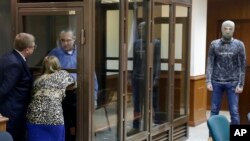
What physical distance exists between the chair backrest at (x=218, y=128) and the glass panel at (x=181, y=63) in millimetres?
2389

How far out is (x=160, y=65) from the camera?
16.6 feet

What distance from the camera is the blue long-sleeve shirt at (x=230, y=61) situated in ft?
15.7

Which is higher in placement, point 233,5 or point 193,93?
point 233,5

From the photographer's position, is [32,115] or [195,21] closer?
[32,115]

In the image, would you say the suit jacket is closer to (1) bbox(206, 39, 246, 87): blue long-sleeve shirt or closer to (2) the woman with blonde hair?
(2) the woman with blonde hair

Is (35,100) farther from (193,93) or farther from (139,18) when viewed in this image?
(193,93)

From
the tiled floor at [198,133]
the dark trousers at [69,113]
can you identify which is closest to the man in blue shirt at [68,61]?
the dark trousers at [69,113]

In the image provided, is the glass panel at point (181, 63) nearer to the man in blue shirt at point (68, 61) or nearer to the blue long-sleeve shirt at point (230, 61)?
the blue long-sleeve shirt at point (230, 61)

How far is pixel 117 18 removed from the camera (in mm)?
4070

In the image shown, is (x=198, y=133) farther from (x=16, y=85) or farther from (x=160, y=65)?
(x=16, y=85)

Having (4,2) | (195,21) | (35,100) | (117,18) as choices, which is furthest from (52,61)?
(195,21)

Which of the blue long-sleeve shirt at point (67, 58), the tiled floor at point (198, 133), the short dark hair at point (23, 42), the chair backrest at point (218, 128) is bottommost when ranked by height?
the tiled floor at point (198, 133)

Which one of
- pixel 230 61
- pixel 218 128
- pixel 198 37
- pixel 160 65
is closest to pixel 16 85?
pixel 218 128

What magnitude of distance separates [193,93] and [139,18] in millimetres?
2454
